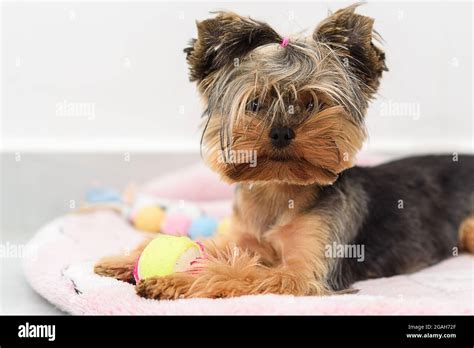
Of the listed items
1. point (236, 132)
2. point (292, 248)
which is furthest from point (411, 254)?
point (236, 132)

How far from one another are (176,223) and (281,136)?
1.89 meters

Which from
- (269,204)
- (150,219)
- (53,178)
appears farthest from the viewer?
(53,178)

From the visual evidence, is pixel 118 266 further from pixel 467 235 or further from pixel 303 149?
pixel 467 235

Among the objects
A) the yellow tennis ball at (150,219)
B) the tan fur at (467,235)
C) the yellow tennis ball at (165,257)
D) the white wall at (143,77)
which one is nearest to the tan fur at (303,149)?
the yellow tennis ball at (165,257)

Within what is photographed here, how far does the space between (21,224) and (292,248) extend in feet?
8.08

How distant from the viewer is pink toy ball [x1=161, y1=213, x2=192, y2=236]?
462 centimetres

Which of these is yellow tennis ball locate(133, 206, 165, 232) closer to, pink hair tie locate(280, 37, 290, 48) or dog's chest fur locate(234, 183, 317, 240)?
dog's chest fur locate(234, 183, 317, 240)

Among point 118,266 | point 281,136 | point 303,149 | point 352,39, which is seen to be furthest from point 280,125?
point 118,266

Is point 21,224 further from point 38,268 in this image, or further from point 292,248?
point 292,248

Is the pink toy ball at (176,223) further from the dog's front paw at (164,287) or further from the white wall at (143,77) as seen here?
the dog's front paw at (164,287)

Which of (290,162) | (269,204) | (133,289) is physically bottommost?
(133,289)

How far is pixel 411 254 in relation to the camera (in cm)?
379

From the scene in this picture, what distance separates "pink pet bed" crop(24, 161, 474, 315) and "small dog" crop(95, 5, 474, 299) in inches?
4.8

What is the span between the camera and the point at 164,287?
9.39 feet
